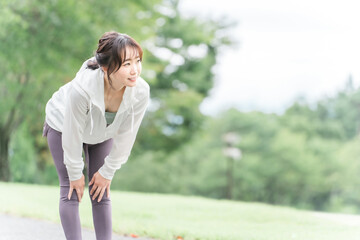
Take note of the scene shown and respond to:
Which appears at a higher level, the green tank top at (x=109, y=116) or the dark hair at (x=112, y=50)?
the dark hair at (x=112, y=50)

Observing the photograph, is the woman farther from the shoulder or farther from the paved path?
the paved path

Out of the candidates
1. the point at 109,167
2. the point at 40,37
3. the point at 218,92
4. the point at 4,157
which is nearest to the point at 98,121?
the point at 109,167

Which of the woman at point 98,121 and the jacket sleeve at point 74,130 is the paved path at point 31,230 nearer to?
the woman at point 98,121

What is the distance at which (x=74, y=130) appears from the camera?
1.73 m

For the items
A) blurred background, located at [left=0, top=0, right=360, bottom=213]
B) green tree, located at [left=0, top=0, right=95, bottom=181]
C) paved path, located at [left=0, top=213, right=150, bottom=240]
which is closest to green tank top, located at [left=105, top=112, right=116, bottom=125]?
paved path, located at [left=0, top=213, right=150, bottom=240]

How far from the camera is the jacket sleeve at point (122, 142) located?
1.85 m

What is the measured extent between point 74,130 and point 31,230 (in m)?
1.82

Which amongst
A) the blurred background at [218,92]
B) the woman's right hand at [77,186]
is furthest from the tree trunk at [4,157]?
the woman's right hand at [77,186]

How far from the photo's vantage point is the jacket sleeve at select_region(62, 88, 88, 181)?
1705 millimetres

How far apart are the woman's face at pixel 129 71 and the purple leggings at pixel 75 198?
0.35 metres

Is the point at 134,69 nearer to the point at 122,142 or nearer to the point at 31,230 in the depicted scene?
the point at 122,142

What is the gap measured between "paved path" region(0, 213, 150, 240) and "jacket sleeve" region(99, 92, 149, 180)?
1.19 metres

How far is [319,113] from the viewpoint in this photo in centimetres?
2245

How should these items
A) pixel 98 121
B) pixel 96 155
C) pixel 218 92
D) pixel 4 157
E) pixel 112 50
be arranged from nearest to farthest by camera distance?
1. pixel 112 50
2. pixel 98 121
3. pixel 96 155
4. pixel 4 157
5. pixel 218 92
